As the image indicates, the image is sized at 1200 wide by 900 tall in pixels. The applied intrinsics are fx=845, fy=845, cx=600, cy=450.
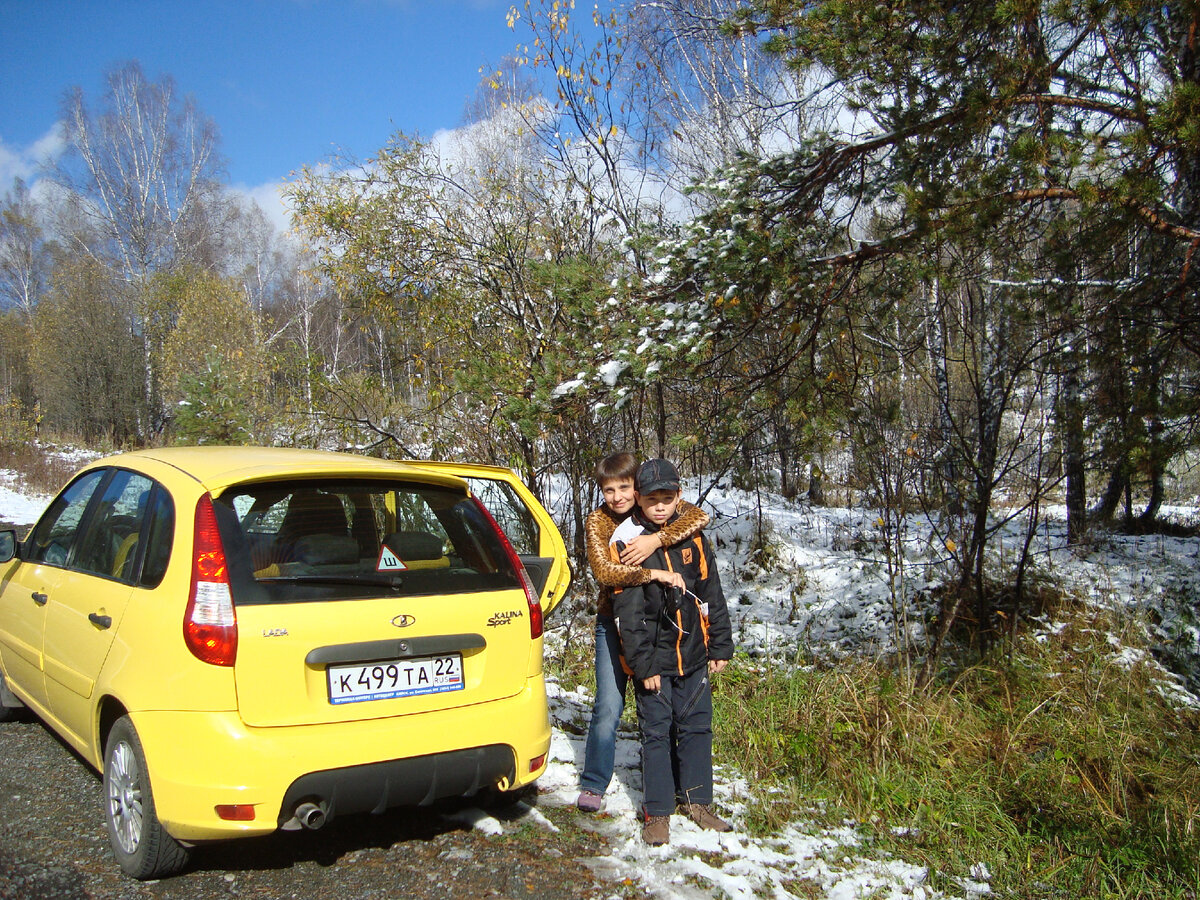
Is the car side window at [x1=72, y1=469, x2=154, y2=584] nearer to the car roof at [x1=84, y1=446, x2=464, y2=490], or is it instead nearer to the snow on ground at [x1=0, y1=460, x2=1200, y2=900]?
the car roof at [x1=84, y1=446, x2=464, y2=490]

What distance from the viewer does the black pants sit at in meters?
3.63

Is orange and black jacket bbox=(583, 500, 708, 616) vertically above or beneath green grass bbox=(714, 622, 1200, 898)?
above

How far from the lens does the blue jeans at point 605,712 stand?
153 inches

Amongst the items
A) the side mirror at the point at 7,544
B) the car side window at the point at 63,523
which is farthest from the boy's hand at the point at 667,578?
the side mirror at the point at 7,544

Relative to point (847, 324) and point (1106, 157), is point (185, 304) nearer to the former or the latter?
point (847, 324)

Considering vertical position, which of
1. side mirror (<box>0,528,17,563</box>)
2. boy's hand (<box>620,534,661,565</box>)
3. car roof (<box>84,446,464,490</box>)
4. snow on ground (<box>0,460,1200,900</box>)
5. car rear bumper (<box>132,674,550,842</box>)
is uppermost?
car roof (<box>84,446,464,490</box>)

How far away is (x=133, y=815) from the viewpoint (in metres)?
3.14

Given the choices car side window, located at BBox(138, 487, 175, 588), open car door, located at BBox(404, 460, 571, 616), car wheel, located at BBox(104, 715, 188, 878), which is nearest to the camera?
car wheel, located at BBox(104, 715, 188, 878)

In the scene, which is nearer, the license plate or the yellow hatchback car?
the yellow hatchback car

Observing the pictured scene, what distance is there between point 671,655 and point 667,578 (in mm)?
352

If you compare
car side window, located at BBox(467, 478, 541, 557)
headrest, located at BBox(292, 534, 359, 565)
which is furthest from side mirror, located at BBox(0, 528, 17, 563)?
car side window, located at BBox(467, 478, 541, 557)

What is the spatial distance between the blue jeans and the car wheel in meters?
1.69

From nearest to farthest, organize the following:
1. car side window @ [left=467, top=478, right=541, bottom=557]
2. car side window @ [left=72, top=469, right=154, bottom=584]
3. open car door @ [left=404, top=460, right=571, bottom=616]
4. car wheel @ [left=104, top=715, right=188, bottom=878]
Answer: car wheel @ [left=104, top=715, right=188, bottom=878]
car side window @ [left=72, top=469, right=154, bottom=584]
open car door @ [left=404, top=460, right=571, bottom=616]
car side window @ [left=467, top=478, right=541, bottom=557]

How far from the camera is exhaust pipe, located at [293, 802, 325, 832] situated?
2.94m
